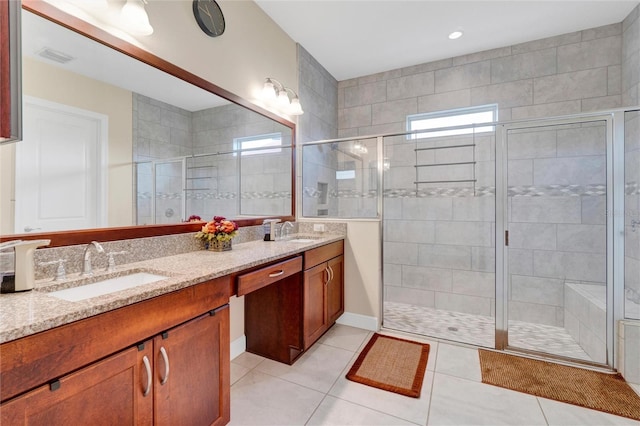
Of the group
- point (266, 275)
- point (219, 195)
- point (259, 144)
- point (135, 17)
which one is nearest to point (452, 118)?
point (259, 144)

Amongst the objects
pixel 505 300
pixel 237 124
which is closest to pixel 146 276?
pixel 237 124

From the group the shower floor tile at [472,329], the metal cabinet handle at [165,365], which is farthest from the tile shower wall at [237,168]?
the shower floor tile at [472,329]

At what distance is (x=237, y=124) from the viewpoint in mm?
2275

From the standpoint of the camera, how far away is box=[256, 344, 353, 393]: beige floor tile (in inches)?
75.5

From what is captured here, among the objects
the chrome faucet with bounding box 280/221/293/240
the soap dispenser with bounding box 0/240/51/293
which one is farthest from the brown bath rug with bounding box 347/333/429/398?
the soap dispenser with bounding box 0/240/51/293

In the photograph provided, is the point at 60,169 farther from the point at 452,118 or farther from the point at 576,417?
the point at 452,118

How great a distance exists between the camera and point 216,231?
189 centimetres

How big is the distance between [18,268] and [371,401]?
1809mm

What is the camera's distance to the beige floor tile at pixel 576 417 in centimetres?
156

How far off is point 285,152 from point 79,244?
73.5 inches

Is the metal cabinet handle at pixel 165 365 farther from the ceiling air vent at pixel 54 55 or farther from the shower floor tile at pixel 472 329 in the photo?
the shower floor tile at pixel 472 329

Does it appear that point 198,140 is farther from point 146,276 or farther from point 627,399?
point 627,399

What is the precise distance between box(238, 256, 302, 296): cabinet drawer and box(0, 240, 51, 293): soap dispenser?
792 millimetres

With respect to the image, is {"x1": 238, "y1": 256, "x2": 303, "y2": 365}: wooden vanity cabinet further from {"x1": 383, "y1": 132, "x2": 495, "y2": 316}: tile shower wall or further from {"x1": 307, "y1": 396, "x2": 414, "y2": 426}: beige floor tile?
{"x1": 383, "y1": 132, "x2": 495, "y2": 316}: tile shower wall
